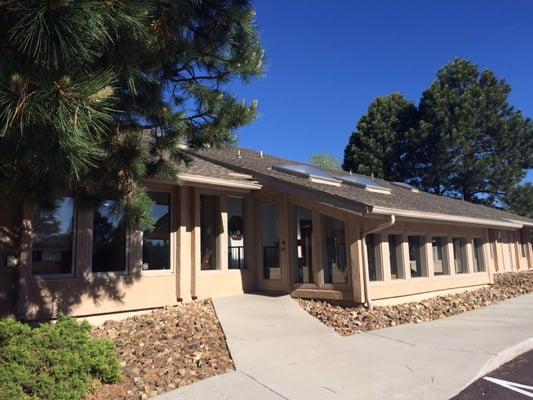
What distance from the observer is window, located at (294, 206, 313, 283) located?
33.9 feet

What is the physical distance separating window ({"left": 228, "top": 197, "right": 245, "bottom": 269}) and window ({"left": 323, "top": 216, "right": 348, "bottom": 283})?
7.34 feet

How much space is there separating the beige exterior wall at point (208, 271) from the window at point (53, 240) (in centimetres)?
15

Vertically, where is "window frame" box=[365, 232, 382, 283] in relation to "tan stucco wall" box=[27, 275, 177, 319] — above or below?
above

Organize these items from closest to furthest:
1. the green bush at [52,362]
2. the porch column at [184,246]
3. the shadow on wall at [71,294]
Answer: the green bush at [52,362] < the shadow on wall at [71,294] < the porch column at [184,246]

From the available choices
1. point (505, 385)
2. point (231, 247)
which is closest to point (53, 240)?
point (231, 247)

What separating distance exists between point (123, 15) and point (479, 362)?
5.84 meters

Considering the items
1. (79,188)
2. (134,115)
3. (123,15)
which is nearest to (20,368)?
(79,188)

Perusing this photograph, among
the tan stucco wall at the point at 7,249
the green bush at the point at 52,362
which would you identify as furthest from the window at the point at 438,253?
the tan stucco wall at the point at 7,249

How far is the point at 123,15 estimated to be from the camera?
3.75 metres

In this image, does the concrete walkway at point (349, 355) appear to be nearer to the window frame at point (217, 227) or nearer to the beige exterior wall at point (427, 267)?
the window frame at point (217, 227)

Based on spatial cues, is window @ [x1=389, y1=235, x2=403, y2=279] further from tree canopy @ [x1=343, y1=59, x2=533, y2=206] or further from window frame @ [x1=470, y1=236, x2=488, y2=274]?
tree canopy @ [x1=343, y1=59, x2=533, y2=206]

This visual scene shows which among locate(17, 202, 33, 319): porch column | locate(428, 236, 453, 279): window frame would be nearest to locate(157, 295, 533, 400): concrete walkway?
locate(428, 236, 453, 279): window frame

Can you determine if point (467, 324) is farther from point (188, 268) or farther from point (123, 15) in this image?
A: point (123, 15)

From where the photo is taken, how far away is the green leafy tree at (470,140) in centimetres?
2872
